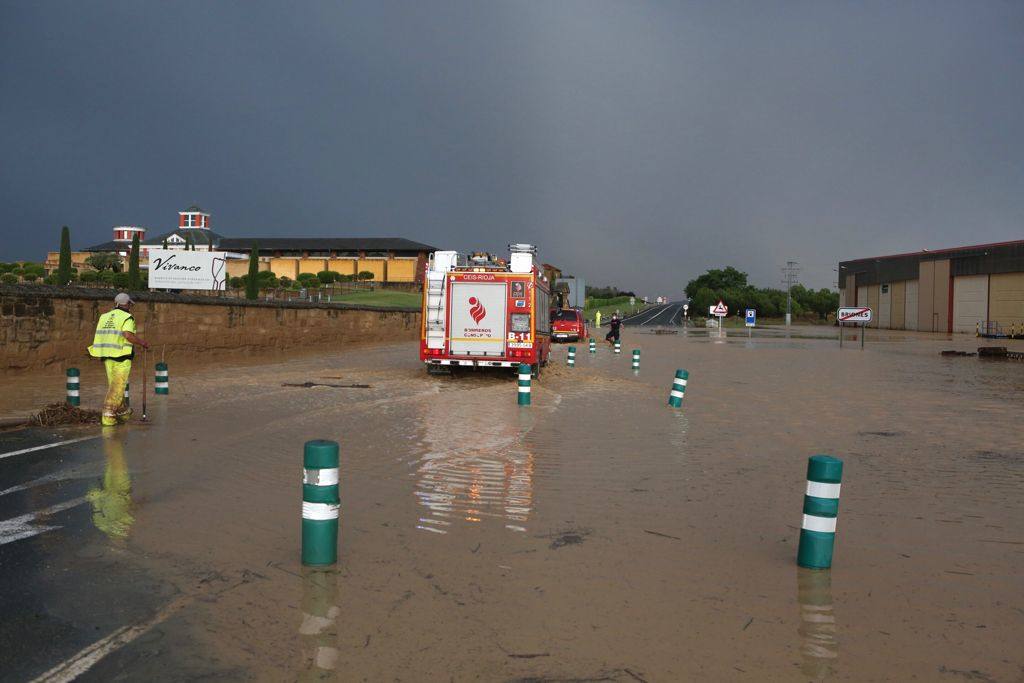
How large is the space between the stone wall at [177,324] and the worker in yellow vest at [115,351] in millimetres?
8926

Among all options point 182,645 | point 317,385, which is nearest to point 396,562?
point 182,645

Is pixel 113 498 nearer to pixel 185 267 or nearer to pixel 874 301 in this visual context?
pixel 185 267

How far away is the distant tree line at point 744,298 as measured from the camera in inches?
5128

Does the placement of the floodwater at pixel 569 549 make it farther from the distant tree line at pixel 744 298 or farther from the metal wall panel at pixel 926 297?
the distant tree line at pixel 744 298

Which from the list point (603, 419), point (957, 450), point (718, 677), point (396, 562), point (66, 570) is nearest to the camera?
point (718, 677)

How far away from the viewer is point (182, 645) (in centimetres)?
456

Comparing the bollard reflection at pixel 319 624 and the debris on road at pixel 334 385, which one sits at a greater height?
the debris on road at pixel 334 385

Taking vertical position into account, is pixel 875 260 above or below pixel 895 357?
above

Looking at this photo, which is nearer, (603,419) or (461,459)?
(461,459)

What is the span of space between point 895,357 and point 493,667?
3594 centimetres

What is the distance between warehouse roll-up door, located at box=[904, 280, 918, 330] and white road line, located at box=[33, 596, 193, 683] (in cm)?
8468

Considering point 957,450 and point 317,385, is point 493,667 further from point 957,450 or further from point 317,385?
point 317,385

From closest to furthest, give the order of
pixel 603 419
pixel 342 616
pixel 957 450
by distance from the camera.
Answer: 1. pixel 342 616
2. pixel 957 450
3. pixel 603 419

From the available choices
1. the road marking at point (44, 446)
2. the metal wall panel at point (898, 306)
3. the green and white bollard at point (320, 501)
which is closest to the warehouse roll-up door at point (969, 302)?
the metal wall panel at point (898, 306)
